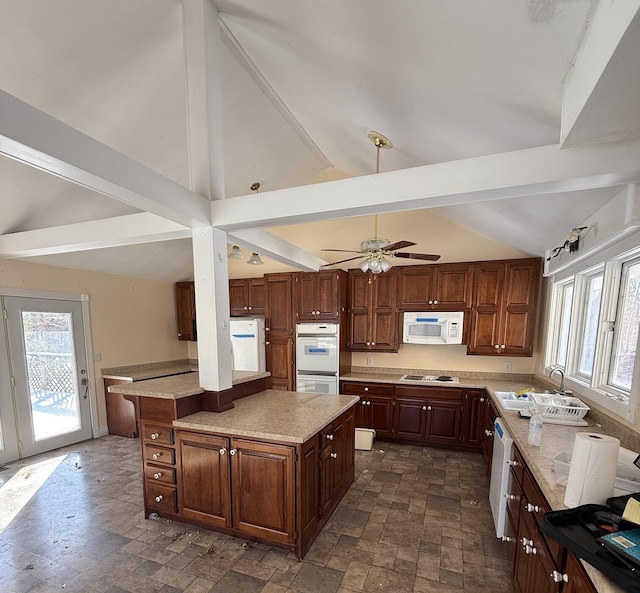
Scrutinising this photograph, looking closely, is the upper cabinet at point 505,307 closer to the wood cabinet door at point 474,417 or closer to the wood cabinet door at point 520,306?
the wood cabinet door at point 520,306

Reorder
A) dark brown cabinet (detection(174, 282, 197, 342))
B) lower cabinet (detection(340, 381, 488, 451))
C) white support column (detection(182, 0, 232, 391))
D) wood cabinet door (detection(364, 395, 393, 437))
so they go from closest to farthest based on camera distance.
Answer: white support column (detection(182, 0, 232, 391))
lower cabinet (detection(340, 381, 488, 451))
wood cabinet door (detection(364, 395, 393, 437))
dark brown cabinet (detection(174, 282, 197, 342))

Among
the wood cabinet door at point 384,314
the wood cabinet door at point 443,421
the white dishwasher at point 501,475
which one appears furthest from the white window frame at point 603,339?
the wood cabinet door at point 384,314

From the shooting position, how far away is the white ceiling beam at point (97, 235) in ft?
8.11

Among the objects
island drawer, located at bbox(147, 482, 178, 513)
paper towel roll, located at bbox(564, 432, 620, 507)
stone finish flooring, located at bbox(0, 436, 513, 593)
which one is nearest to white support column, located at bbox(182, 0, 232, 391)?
island drawer, located at bbox(147, 482, 178, 513)

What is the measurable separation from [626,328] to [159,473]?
3.63 metres

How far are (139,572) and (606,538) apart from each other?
2557mm

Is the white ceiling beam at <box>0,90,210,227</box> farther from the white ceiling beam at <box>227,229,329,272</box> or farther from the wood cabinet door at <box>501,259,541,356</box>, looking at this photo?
the wood cabinet door at <box>501,259,541,356</box>

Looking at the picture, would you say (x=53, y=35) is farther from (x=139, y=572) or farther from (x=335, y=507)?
(x=335, y=507)

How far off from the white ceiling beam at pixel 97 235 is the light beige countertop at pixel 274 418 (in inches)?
57.4

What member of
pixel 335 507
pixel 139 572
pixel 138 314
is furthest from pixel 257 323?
pixel 139 572

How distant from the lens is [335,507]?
2.66 m

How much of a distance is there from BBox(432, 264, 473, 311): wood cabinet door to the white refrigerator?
2.54m

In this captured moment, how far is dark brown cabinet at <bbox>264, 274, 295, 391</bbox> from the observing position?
4.51 m

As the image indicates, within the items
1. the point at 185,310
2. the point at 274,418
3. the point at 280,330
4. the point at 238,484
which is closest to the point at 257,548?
the point at 238,484
